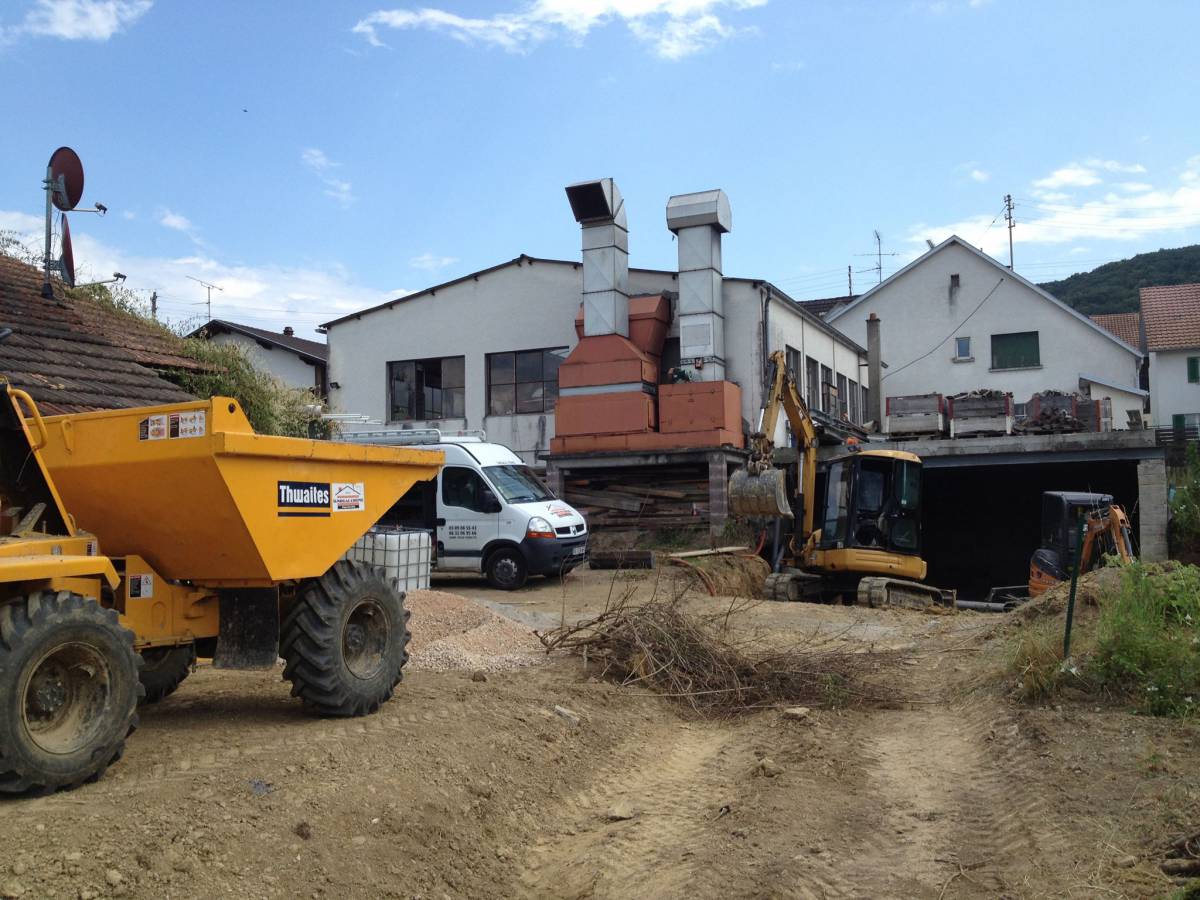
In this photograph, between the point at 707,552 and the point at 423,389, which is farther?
the point at 423,389

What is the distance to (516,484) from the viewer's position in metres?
18.7

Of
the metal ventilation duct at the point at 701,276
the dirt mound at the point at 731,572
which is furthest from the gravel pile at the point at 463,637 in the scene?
the metal ventilation duct at the point at 701,276

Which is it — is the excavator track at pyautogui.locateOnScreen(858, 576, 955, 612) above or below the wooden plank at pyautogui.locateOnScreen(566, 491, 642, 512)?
below

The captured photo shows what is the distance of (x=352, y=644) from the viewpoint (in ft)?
23.7

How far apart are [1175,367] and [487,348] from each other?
30.8 m

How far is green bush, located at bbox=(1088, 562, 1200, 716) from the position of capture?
22.7ft

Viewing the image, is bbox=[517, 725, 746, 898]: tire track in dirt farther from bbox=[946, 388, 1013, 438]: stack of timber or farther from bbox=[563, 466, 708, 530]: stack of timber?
bbox=[946, 388, 1013, 438]: stack of timber

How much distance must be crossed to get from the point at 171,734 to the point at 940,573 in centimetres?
3137

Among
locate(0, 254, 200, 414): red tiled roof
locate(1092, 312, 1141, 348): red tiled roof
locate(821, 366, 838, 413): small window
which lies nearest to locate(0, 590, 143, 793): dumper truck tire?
locate(0, 254, 200, 414): red tiled roof

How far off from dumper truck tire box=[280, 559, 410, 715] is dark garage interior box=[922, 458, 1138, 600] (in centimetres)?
2478

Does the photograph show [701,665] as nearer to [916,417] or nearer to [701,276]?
[701,276]

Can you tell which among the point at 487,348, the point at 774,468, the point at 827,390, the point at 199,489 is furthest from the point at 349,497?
the point at 827,390

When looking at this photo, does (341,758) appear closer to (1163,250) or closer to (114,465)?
(114,465)

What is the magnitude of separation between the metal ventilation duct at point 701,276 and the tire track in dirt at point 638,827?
1715 centimetres
